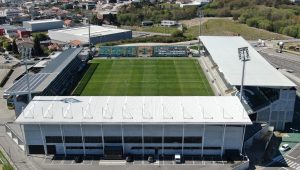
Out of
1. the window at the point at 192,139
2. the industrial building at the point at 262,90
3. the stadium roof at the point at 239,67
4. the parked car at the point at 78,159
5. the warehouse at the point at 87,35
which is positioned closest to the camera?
the parked car at the point at 78,159

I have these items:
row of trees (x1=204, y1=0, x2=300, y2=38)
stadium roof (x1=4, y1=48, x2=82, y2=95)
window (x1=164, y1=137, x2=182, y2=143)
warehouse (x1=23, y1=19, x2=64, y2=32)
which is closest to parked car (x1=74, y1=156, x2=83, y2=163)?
window (x1=164, y1=137, x2=182, y2=143)

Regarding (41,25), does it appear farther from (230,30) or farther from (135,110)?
(135,110)

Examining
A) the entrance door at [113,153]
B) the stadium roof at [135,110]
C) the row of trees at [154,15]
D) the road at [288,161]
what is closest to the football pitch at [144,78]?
the stadium roof at [135,110]

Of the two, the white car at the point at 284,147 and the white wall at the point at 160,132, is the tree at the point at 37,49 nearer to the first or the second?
the white wall at the point at 160,132

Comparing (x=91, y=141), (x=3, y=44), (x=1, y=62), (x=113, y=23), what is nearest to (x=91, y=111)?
(x=91, y=141)

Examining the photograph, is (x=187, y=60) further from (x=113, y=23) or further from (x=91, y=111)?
(x=113, y=23)
